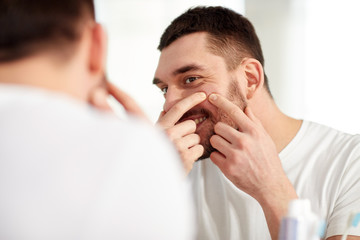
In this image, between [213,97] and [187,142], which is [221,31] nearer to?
[213,97]

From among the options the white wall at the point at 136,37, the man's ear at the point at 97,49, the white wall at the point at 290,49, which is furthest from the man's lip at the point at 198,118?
the white wall at the point at 136,37

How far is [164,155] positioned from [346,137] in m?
1.14

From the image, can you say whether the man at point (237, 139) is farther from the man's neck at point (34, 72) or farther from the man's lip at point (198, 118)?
the man's neck at point (34, 72)

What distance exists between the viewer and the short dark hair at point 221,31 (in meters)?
1.61

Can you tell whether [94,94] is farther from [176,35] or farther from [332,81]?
[332,81]

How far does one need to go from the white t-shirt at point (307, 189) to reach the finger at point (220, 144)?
0.22m

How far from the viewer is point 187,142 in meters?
1.42

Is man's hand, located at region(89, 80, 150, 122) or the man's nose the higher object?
the man's nose

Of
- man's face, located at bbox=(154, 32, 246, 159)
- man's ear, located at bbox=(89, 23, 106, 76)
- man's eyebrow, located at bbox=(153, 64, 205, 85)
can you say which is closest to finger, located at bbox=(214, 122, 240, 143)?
man's face, located at bbox=(154, 32, 246, 159)

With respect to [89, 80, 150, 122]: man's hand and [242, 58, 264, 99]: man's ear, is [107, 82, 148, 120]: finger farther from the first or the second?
[242, 58, 264, 99]: man's ear

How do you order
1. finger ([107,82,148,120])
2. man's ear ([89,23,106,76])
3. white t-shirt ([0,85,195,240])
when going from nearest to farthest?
white t-shirt ([0,85,195,240])
man's ear ([89,23,106,76])
finger ([107,82,148,120])

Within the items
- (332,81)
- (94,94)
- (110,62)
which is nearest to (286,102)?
(332,81)

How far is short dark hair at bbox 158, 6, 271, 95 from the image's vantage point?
5.29ft

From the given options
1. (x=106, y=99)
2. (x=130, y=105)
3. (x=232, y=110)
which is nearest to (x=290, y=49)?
(x=232, y=110)
